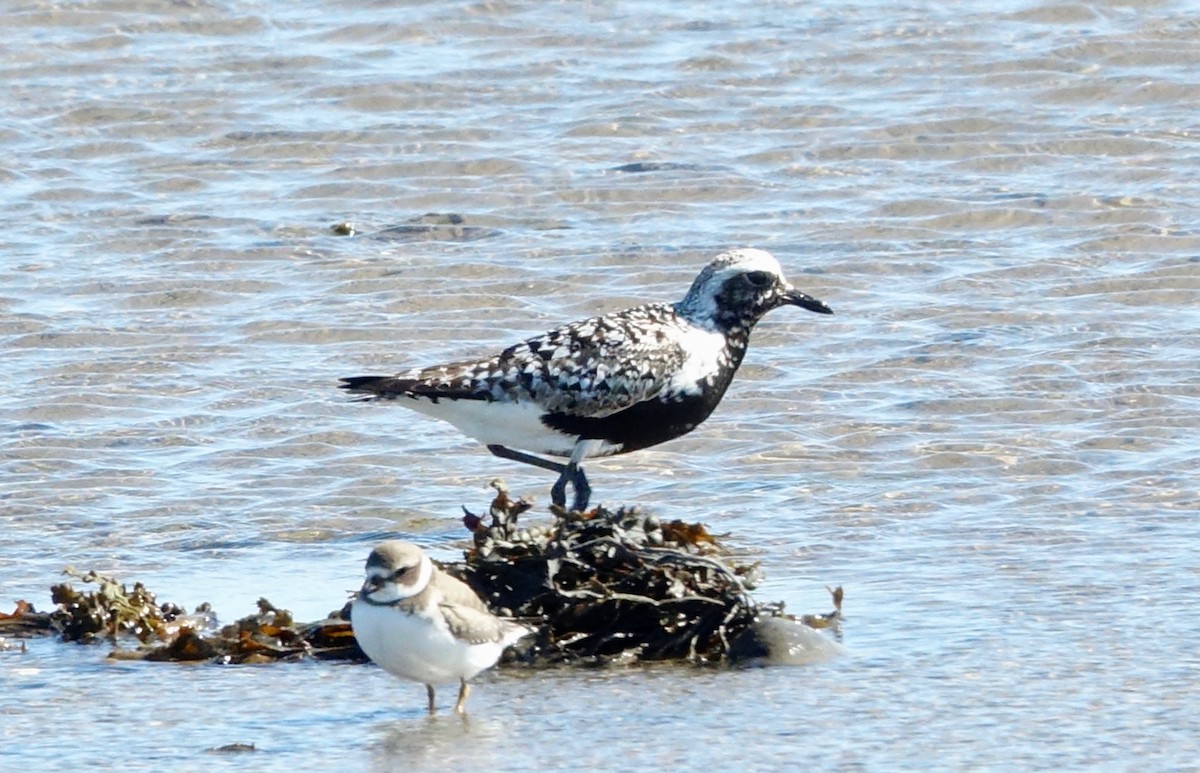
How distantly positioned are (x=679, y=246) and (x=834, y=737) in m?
6.59

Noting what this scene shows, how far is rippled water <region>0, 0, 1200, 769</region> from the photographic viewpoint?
6.19m

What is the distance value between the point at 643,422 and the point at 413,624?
2863 mm

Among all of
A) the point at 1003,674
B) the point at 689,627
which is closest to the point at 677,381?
the point at 689,627

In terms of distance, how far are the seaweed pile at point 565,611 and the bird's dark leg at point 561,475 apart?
146 cm

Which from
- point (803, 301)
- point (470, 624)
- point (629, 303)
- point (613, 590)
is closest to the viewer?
point (470, 624)

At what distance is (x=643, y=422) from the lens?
867cm

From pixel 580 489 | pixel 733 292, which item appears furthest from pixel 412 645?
pixel 733 292

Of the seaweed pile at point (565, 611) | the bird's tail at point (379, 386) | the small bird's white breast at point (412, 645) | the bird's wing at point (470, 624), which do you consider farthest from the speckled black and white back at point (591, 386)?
the small bird's white breast at point (412, 645)

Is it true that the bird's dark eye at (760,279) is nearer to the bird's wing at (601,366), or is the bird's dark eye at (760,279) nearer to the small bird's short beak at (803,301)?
the small bird's short beak at (803,301)

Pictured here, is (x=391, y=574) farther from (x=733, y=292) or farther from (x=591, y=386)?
(x=733, y=292)

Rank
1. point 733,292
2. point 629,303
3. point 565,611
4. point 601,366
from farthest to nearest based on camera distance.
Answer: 1. point 629,303
2. point 733,292
3. point 601,366
4. point 565,611

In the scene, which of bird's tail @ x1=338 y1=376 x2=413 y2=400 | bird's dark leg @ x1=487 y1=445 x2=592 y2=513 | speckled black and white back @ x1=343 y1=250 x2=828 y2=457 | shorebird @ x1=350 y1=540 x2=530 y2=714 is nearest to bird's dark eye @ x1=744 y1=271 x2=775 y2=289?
speckled black and white back @ x1=343 y1=250 x2=828 y2=457

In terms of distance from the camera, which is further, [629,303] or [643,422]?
[629,303]

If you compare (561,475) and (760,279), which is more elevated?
(760,279)
